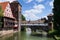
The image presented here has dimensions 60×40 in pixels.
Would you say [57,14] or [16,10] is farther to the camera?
[16,10]

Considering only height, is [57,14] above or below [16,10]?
below

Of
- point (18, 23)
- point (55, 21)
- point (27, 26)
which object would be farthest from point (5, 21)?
point (27, 26)

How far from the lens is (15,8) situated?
3553 inches

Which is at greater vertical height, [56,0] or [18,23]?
Result: [56,0]

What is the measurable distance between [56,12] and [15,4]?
44.5m

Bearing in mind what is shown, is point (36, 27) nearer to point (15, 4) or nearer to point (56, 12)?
point (15, 4)

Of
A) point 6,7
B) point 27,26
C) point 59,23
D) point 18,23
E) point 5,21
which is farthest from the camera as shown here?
point 27,26

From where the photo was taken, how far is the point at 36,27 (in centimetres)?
9025

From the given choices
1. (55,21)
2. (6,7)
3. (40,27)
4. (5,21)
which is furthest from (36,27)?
(55,21)

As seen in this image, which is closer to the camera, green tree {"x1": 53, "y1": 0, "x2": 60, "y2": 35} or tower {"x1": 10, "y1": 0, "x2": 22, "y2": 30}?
green tree {"x1": 53, "y1": 0, "x2": 60, "y2": 35}

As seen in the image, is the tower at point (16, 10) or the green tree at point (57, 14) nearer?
the green tree at point (57, 14)

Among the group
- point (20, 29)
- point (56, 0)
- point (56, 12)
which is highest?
point (56, 0)

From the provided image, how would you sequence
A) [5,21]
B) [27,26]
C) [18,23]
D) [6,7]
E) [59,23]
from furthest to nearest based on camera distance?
1. [27,26]
2. [18,23]
3. [6,7]
4. [5,21]
5. [59,23]

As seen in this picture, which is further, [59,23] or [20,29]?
[20,29]
